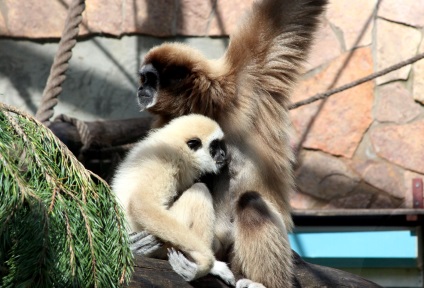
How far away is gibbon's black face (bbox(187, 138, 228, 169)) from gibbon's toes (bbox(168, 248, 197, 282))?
0.86 metres

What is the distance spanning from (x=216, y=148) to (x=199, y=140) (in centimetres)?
15

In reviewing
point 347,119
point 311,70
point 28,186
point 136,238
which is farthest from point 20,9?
point 28,186

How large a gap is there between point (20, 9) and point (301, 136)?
12.4 feet

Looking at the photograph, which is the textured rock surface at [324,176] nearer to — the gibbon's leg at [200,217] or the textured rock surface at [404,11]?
the textured rock surface at [404,11]

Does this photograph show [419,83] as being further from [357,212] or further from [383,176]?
[357,212]

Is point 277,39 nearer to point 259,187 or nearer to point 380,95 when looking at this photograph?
point 259,187

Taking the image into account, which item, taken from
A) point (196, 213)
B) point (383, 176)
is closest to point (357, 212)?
point (383, 176)

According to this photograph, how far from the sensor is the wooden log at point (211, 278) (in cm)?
402

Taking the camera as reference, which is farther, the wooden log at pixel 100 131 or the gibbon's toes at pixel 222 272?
the wooden log at pixel 100 131

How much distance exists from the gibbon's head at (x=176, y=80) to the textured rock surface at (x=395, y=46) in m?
3.91

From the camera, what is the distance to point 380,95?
866cm

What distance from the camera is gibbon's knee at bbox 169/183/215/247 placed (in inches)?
177

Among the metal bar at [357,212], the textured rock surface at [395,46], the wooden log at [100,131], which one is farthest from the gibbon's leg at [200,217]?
the textured rock surface at [395,46]

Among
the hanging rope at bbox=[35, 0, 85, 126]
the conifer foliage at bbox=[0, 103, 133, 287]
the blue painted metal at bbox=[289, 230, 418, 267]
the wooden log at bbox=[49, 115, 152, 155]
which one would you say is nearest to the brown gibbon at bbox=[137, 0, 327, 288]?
the hanging rope at bbox=[35, 0, 85, 126]
